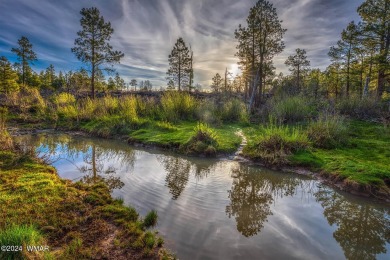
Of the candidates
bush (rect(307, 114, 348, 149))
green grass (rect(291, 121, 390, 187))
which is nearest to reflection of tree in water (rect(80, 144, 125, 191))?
green grass (rect(291, 121, 390, 187))

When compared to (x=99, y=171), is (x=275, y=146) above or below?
above

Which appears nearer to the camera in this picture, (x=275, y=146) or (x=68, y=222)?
(x=68, y=222)

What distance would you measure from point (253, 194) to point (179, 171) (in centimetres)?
254

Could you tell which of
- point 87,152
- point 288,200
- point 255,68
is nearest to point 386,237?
point 288,200

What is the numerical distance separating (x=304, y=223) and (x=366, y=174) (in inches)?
130

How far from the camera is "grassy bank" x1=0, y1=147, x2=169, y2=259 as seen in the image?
2.77 m

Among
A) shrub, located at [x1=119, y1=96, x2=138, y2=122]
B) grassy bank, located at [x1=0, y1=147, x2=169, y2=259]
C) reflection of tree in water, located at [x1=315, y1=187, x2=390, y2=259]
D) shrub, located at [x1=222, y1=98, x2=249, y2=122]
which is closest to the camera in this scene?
grassy bank, located at [x1=0, y1=147, x2=169, y2=259]

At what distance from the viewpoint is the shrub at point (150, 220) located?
3.88 m

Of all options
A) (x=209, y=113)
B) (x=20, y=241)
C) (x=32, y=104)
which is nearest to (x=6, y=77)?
(x=32, y=104)

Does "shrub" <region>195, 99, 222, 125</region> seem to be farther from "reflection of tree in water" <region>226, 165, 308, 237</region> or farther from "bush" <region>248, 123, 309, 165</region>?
"reflection of tree in water" <region>226, 165, 308, 237</region>

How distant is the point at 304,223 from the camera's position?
4258mm

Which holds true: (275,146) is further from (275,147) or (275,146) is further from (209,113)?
(209,113)

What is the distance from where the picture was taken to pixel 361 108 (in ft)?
→ 47.1

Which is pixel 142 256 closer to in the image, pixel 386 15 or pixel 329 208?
pixel 329 208
